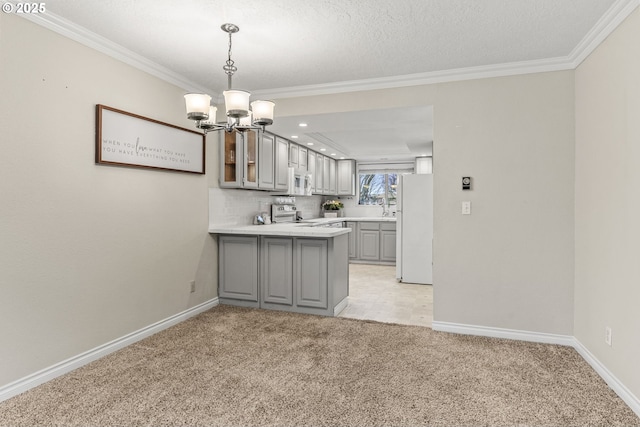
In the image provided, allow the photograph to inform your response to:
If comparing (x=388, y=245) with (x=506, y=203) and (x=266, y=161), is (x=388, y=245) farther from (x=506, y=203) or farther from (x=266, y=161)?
(x=506, y=203)

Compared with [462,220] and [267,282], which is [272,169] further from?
[462,220]

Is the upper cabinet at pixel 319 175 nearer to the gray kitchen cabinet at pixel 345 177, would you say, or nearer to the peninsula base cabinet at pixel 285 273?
the gray kitchen cabinet at pixel 345 177

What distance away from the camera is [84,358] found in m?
2.67

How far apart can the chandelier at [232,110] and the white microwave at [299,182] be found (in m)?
3.02

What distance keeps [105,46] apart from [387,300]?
12.5ft

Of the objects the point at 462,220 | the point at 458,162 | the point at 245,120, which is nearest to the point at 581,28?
the point at 458,162

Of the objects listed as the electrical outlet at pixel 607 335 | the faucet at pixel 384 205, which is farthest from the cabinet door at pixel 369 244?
the electrical outlet at pixel 607 335

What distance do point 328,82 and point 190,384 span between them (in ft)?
9.45

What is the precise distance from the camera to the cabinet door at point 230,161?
418 cm

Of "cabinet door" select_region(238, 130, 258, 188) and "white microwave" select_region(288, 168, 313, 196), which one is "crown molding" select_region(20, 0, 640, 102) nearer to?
"cabinet door" select_region(238, 130, 258, 188)

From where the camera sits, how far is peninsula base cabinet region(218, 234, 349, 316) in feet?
12.5

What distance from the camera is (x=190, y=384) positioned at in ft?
7.75

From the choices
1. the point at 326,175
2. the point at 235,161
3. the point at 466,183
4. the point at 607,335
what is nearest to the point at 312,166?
the point at 326,175

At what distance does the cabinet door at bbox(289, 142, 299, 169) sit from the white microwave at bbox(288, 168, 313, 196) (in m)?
0.09
